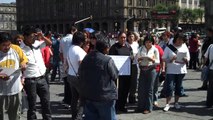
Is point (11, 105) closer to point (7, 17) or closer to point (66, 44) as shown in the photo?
point (66, 44)

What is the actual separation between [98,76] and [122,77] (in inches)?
127

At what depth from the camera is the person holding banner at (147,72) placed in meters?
8.36

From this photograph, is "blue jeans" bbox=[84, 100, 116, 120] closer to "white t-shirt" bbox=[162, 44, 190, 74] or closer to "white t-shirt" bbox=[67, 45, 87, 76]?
"white t-shirt" bbox=[67, 45, 87, 76]

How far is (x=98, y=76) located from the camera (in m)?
5.43

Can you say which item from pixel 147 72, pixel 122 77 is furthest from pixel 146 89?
pixel 122 77

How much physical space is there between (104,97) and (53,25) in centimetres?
10867

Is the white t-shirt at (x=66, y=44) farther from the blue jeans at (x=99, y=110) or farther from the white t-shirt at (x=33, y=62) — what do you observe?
the blue jeans at (x=99, y=110)

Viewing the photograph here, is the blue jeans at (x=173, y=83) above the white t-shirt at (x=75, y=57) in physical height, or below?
below

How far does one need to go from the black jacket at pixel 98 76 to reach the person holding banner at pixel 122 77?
292cm

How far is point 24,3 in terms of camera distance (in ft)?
416

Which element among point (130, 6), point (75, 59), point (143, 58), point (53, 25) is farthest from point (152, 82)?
point (53, 25)

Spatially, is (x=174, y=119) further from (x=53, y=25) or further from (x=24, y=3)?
(x=24, y=3)

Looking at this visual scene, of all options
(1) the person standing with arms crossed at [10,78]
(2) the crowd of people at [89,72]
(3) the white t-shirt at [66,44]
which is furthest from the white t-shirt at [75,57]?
(3) the white t-shirt at [66,44]

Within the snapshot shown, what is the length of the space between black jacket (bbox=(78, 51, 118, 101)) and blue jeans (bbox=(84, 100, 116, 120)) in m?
0.09
